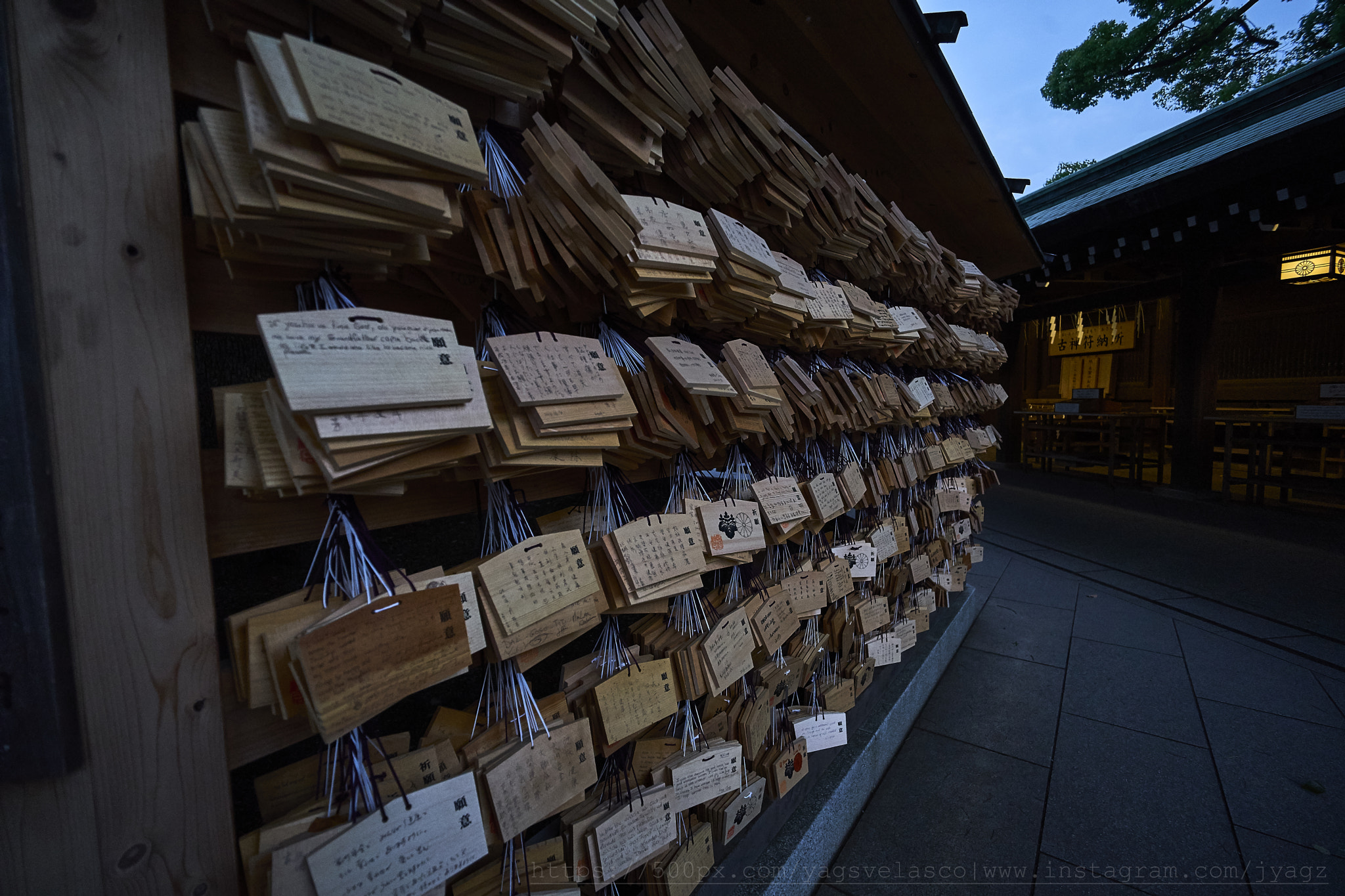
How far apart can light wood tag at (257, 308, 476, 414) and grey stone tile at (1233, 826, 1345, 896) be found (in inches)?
123

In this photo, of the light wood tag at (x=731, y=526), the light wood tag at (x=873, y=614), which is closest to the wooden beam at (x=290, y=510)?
the light wood tag at (x=731, y=526)

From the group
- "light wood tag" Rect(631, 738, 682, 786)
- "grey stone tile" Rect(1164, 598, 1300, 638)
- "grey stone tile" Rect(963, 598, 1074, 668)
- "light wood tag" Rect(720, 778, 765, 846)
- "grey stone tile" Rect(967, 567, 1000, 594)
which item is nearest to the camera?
"light wood tag" Rect(631, 738, 682, 786)

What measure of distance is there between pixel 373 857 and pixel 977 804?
2.51 meters

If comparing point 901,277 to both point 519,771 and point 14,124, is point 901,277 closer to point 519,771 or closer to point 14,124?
point 519,771

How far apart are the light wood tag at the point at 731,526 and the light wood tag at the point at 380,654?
2.28 feet

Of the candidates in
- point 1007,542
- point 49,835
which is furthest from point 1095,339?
point 49,835

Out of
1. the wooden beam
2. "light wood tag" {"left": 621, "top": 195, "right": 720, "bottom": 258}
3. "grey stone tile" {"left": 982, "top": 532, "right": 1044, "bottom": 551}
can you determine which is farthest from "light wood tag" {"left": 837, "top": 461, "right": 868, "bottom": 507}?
"grey stone tile" {"left": 982, "top": 532, "right": 1044, "bottom": 551}

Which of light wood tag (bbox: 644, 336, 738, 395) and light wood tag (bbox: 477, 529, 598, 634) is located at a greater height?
light wood tag (bbox: 644, 336, 738, 395)

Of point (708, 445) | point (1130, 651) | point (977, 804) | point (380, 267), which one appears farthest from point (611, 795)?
point (1130, 651)

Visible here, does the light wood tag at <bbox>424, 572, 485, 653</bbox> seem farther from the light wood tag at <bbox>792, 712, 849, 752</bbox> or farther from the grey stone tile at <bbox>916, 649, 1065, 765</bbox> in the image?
the grey stone tile at <bbox>916, 649, 1065, 765</bbox>

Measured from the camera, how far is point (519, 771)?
1.02m

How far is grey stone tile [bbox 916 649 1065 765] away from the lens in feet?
9.07

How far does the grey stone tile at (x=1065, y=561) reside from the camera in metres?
5.45

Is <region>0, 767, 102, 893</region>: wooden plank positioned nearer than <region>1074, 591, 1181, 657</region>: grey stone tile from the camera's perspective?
Yes
